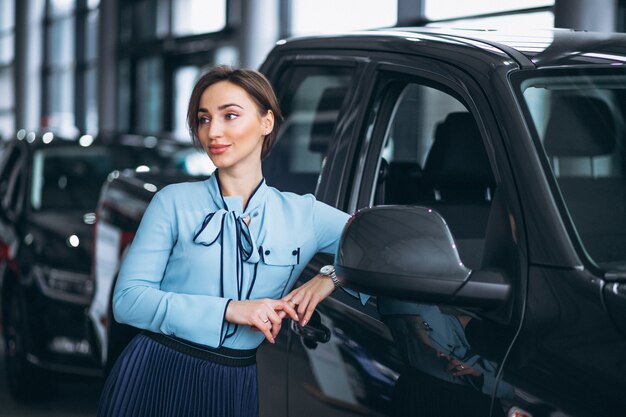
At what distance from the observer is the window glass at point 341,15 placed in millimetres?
11789

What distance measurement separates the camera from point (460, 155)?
3.25 metres

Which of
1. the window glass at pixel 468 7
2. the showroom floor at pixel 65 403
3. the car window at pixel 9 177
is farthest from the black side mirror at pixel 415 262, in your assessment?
the window glass at pixel 468 7

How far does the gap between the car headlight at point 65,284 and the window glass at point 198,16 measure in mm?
9979

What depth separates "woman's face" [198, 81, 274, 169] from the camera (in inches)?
94.8

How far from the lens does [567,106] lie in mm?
2832

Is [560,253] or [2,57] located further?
[2,57]

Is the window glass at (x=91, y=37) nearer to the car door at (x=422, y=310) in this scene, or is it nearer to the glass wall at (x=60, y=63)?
the glass wall at (x=60, y=63)

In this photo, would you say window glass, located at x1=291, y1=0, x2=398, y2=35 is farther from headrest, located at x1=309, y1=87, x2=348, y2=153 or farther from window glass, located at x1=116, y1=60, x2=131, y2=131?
headrest, located at x1=309, y1=87, x2=348, y2=153

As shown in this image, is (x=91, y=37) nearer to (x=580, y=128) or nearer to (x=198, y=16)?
(x=198, y=16)

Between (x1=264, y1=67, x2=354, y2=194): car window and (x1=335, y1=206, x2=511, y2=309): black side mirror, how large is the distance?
127cm

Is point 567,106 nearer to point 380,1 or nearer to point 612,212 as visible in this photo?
point 612,212

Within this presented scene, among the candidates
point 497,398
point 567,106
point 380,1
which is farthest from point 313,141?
point 380,1

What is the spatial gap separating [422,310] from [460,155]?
0.82 metres

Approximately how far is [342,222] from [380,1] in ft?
31.2
